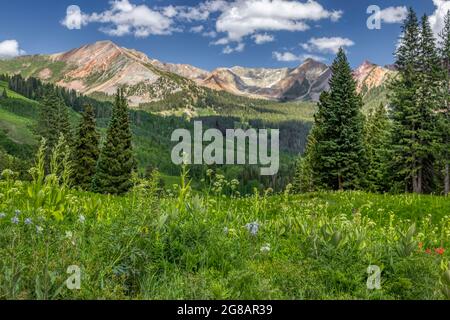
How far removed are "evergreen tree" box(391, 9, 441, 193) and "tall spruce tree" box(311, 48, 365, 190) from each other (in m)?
3.48

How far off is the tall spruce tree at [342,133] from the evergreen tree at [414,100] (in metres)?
3.48

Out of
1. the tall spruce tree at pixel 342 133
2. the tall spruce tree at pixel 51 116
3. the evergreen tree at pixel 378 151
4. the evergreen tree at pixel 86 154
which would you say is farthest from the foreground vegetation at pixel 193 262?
the tall spruce tree at pixel 51 116

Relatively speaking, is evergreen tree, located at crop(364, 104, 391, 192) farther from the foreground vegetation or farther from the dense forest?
the foreground vegetation

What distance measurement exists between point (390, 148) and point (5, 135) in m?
191

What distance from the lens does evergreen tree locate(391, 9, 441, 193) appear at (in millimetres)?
40656

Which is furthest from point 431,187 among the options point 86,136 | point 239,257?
point 239,257

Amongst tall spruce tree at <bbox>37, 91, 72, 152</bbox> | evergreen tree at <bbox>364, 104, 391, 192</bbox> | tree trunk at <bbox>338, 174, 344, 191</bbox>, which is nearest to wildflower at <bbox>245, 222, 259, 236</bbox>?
tree trunk at <bbox>338, 174, 344, 191</bbox>

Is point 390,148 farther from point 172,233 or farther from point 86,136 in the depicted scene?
point 172,233

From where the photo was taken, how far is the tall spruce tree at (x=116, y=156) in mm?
53094

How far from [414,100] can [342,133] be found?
7.34 metres

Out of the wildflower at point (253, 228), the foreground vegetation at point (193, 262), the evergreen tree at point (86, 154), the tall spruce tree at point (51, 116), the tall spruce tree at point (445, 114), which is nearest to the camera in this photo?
the foreground vegetation at point (193, 262)

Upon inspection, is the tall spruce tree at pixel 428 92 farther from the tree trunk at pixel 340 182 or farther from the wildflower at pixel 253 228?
the wildflower at pixel 253 228

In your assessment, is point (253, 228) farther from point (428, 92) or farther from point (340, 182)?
point (428, 92)

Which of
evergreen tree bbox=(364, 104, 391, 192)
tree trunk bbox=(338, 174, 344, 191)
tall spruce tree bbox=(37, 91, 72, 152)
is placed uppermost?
tall spruce tree bbox=(37, 91, 72, 152)
